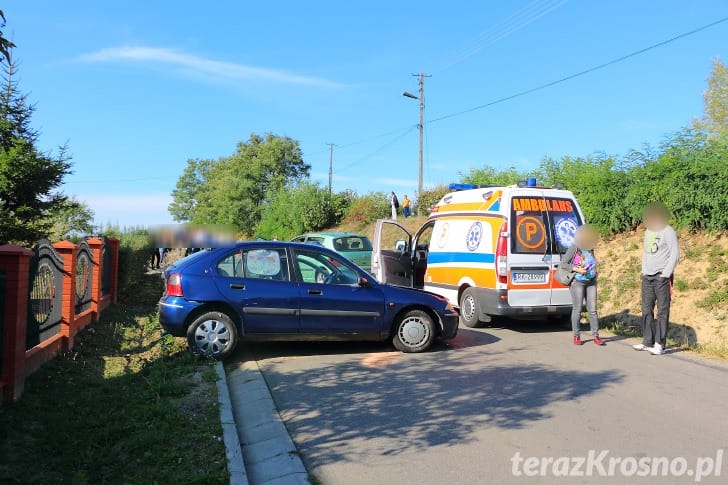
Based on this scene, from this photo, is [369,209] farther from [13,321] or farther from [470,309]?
[13,321]

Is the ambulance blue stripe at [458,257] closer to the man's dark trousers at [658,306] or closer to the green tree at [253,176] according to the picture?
the man's dark trousers at [658,306]

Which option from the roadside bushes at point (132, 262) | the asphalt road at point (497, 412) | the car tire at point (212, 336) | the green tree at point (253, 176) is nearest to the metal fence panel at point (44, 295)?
the car tire at point (212, 336)

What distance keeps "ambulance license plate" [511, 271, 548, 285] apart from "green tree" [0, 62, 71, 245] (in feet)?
43.9

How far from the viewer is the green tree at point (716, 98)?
3656cm

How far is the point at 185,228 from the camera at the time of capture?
21125 millimetres

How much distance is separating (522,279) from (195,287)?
17.1 ft

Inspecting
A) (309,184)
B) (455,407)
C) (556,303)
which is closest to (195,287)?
(455,407)

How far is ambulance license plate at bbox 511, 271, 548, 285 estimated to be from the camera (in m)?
9.64

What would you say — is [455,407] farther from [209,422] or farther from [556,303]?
[556,303]

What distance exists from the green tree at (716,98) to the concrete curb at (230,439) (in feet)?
126

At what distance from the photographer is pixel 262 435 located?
5055 mm

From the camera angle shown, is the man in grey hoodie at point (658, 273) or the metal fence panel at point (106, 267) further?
the metal fence panel at point (106, 267)

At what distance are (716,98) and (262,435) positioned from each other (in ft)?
134

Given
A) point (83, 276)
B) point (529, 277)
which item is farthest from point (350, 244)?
point (83, 276)
